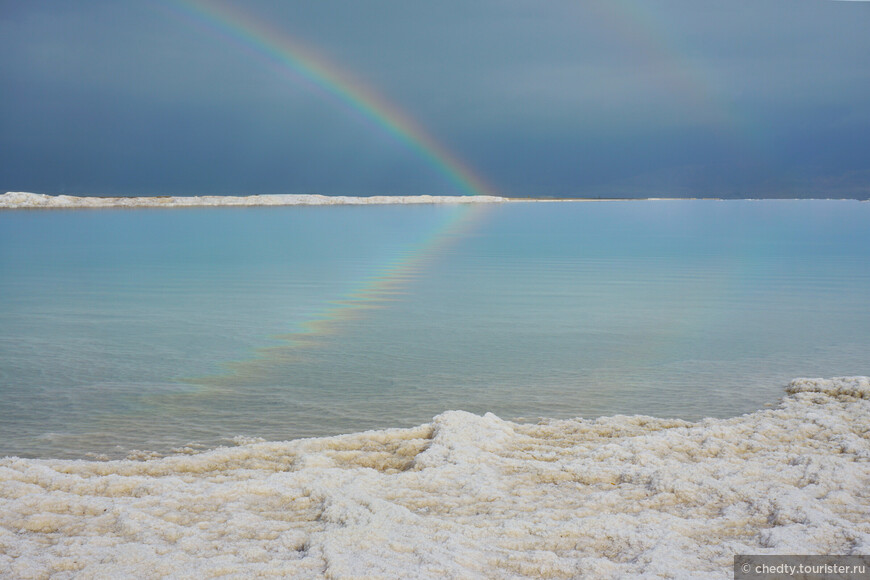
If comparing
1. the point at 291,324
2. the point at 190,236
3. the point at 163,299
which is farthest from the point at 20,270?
the point at 190,236

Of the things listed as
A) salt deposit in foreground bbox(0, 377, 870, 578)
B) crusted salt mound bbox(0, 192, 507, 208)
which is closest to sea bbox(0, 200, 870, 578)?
salt deposit in foreground bbox(0, 377, 870, 578)

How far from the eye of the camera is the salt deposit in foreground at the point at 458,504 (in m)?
4.50

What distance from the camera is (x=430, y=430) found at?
7.41 metres

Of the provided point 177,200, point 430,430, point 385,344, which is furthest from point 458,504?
point 177,200

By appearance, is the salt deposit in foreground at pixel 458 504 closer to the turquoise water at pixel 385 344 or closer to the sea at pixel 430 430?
the sea at pixel 430 430

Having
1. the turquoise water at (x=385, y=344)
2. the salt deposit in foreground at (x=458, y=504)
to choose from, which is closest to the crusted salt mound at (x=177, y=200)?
the turquoise water at (x=385, y=344)

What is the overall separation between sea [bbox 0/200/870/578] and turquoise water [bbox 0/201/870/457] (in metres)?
0.06

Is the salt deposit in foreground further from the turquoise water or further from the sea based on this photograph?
the turquoise water

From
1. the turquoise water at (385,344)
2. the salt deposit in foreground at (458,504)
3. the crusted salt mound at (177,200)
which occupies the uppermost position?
the crusted salt mound at (177,200)

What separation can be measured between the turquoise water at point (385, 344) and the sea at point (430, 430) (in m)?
0.06

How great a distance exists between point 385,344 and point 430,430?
14.9 ft

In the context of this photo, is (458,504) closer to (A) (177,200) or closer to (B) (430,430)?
(B) (430,430)

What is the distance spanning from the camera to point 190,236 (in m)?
41.5

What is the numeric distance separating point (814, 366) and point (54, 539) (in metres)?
9.64
